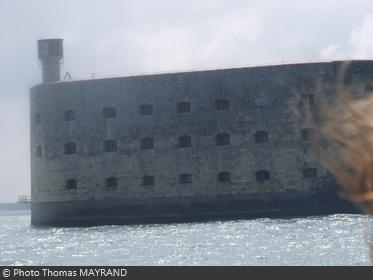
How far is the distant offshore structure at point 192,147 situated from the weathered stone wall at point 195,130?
0.09ft

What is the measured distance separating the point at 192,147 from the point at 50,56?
627 cm

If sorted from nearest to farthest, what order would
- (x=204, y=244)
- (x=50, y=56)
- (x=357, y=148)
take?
1. (x=357, y=148)
2. (x=204, y=244)
3. (x=50, y=56)

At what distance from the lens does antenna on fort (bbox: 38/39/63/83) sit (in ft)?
108

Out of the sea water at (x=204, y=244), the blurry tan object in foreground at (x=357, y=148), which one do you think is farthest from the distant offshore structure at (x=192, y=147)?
the blurry tan object in foreground at (x=357, y=148)

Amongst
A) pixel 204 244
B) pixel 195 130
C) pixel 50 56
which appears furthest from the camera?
pixel 50 56

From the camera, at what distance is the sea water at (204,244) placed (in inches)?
674

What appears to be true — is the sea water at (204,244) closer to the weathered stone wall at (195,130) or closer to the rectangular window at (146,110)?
the weathered stone wall at (195,130)

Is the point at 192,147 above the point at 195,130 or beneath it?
beneath

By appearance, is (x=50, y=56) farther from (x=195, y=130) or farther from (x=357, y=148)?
(x=357, y=148)

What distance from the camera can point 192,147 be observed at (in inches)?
1182

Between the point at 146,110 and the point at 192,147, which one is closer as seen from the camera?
the point at 192,147

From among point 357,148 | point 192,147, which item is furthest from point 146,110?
point 357,148
